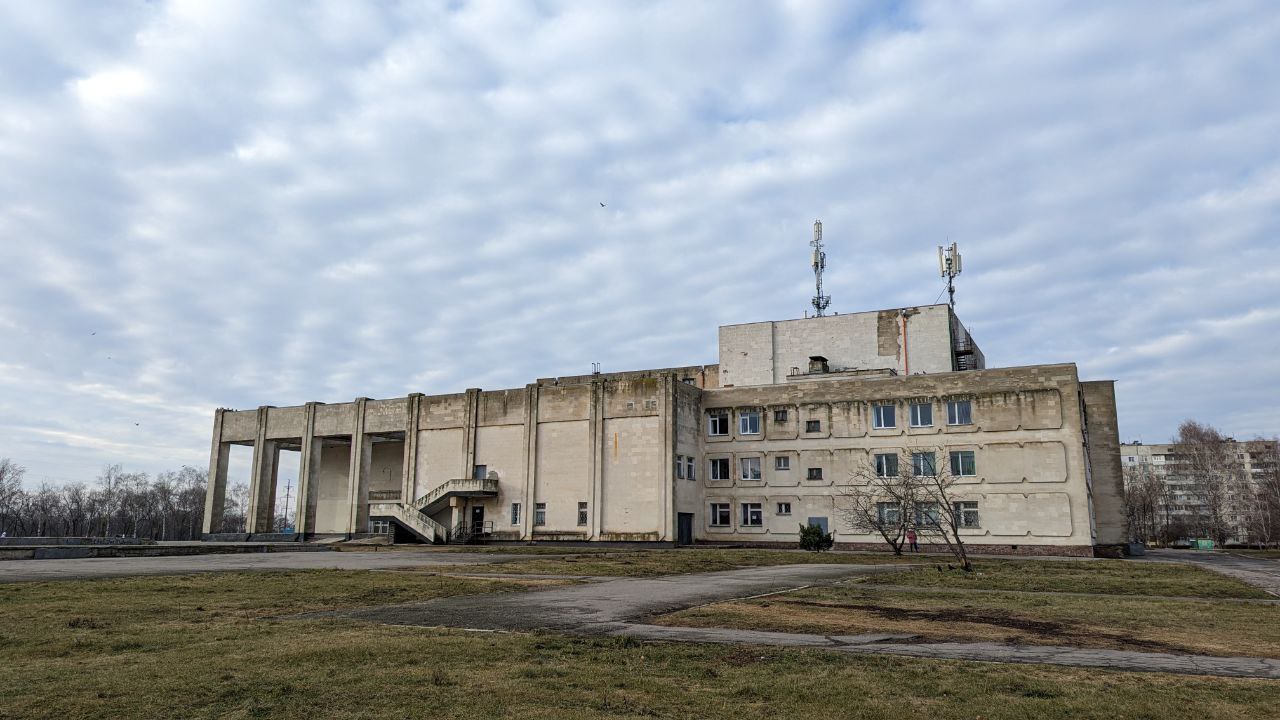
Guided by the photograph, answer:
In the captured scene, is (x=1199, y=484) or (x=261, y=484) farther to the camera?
(x=1199, y=484)

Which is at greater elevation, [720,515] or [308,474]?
[308,474]

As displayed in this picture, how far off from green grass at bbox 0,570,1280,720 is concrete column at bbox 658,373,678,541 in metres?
40.0

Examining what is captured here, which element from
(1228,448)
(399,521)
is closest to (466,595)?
(399,521)

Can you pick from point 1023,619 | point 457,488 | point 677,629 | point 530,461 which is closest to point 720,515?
point 530,461

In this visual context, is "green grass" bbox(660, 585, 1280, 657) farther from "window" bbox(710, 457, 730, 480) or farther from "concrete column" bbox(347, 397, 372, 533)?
"concrete column" bbox(347, 397, 372, 533)

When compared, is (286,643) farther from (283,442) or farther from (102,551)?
(283,442)

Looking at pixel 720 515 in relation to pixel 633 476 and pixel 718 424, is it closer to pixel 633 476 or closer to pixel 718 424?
pixel 718 424

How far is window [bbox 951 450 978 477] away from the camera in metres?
47.1

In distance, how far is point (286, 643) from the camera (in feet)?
32.3

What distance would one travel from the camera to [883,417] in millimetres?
49844

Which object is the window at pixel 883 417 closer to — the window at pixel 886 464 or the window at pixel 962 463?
the window at pixel 886 464

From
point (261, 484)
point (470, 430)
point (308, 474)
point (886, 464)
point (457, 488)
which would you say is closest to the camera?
point (886, 464)

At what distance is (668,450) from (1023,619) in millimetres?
38801

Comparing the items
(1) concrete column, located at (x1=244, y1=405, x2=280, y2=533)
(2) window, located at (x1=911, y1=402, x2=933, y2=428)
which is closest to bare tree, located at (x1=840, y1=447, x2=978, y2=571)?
(2) window, located at (x1=911, y1=402, x2=933, y2=428)
